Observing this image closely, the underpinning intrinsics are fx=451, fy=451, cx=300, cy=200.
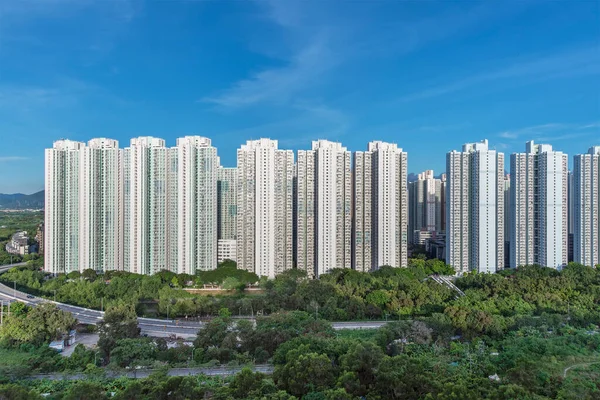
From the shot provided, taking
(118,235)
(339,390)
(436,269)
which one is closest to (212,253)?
(118,235)

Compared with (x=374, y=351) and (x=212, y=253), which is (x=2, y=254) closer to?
(x=212, y=253)

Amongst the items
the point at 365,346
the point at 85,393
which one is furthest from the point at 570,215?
the point at 85,393

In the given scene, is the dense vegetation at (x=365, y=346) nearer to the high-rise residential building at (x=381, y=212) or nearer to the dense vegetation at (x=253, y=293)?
the dense vegetation at (x=253, y=293)

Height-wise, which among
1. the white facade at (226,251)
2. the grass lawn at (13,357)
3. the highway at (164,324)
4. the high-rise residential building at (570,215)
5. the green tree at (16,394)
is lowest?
the highway at (164,324)

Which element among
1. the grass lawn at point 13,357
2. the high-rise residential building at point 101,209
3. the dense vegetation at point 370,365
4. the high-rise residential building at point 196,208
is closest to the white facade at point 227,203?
the high-rise residential building at point 196,208

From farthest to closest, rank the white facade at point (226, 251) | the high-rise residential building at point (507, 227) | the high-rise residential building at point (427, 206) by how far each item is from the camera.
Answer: the high-rise residential building at point (427, 206), the high-rise residential building at point (507, 227), the white facade at point (226, 251)

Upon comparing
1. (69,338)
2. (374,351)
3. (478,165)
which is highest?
(478,165)
